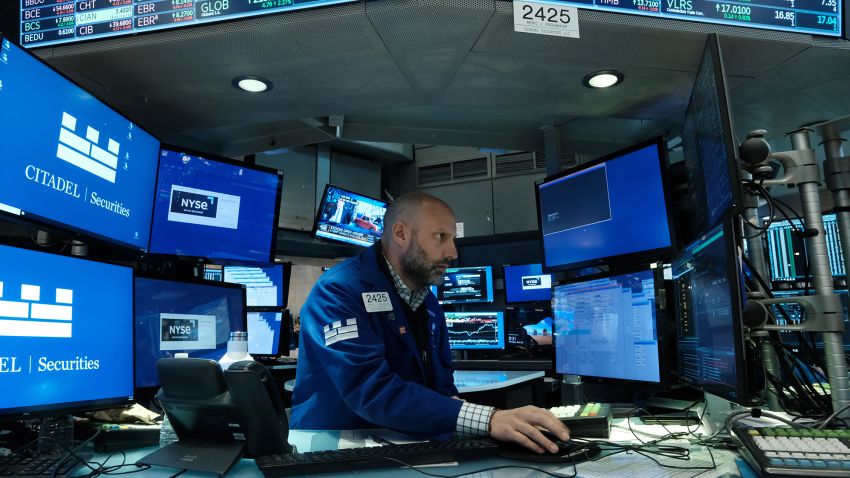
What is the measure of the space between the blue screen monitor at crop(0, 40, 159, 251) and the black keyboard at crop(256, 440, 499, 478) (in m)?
0.76

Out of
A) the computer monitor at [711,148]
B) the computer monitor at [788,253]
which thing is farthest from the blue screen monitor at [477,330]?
the computer monitor at [711,148]

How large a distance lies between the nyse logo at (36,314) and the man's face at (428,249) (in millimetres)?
944

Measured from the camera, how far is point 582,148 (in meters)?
3.39

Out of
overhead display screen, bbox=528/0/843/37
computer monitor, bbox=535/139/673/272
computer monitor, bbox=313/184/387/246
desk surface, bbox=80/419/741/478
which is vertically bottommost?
desk surface, bbox=80/419/741/478

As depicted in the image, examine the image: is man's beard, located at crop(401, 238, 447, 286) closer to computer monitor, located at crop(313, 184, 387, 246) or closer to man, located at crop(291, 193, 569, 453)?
man, located at crop(291, 193, 569, 453)

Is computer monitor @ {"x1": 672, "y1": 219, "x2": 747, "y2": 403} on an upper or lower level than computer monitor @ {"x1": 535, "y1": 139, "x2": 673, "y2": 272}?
lower

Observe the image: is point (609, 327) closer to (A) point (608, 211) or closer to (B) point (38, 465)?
(A) point (608, 211)

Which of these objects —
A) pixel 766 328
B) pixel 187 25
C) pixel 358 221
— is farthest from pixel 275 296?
pixel 766 328

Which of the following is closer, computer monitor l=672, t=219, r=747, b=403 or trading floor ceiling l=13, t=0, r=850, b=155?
computer monitor l=672, t=219, r=747, b=403

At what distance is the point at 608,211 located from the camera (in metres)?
1.91

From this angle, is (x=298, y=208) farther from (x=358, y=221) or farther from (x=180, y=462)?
(x=180, y=462)

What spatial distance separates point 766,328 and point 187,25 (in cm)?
199

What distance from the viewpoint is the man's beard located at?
1.78 m

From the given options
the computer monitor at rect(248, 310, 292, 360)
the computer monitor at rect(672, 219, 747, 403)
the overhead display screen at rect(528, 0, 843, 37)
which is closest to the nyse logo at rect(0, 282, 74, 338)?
the computer monitor at rect(672, 219, 747, 403)
